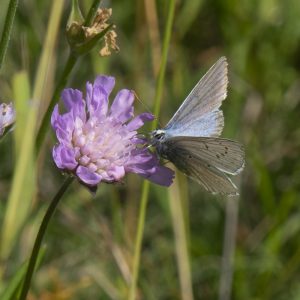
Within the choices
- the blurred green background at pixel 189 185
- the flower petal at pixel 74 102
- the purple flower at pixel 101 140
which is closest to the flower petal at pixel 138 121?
the purple flower at pixel 101 140

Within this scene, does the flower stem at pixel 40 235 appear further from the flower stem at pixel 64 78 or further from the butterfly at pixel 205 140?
the butterfly at pixel 205 140

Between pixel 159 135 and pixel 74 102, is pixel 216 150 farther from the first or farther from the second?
pixel 74 102

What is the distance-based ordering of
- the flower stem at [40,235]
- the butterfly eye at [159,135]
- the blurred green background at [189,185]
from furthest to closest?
the blurred green background at [189,185], the butterfly eye at [159,135], the flower stem at [40,235]

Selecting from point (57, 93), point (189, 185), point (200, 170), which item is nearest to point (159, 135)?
point (200, 170)

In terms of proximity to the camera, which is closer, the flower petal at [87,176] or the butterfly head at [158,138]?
the flower petal at [87,176]

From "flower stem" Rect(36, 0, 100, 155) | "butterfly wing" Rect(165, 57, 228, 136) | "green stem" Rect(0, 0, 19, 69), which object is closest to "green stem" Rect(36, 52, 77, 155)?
"flower stem" Rect(36, 0, 100, 155)

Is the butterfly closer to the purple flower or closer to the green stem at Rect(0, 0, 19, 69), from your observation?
the purple flower

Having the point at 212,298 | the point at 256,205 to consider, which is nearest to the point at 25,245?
the point at 212,298
